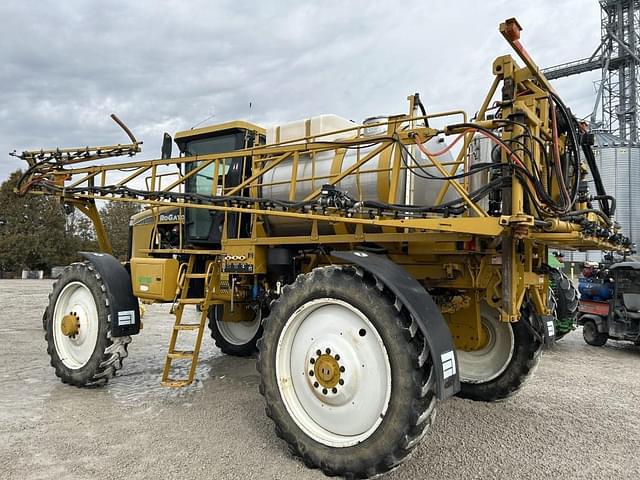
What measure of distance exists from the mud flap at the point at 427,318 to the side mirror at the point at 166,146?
119 inches

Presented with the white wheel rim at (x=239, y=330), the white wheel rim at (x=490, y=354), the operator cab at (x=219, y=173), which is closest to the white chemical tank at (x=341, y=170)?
the operator cab at (x=219, y=173)

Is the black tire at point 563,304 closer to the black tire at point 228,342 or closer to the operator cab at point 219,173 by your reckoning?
the black tire at point 228,342

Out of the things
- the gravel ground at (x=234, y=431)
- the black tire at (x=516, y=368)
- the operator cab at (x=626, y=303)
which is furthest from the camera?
the operator cab at (x=626, y=303)

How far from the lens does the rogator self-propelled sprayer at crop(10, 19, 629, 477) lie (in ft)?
11.1

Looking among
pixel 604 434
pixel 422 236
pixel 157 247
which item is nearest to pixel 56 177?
pixel 157 247

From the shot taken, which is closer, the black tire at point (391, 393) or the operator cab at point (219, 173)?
the black tire at point (391, 393)

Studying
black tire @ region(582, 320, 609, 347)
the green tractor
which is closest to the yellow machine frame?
the green tractor

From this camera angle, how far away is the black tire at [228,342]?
739 cm

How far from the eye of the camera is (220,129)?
5898 mm

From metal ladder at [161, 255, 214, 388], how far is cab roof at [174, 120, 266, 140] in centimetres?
156

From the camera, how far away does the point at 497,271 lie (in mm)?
4355

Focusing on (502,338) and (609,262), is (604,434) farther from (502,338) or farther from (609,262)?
(609,262)

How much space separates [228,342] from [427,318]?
4895 mm

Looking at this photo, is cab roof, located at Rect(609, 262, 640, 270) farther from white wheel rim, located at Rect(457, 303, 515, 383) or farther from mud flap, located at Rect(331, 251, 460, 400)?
mud flap, located at Rect(331, 251, 460, 400)
